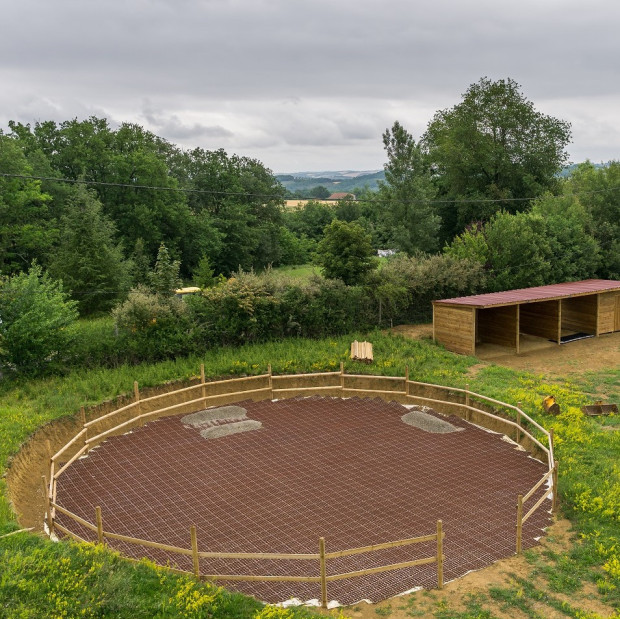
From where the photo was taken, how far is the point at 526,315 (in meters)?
27.2

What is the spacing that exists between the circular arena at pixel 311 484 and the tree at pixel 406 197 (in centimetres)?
1856

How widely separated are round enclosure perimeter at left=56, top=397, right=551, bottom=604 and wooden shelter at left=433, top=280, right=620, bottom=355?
20.3 ft

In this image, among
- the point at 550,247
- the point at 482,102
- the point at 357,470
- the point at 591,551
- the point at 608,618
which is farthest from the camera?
the point at 482,102

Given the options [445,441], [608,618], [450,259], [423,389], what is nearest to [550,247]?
[450,259]

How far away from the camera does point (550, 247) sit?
30.4 metres

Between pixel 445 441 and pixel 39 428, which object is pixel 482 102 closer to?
pixel 445 441

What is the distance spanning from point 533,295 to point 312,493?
1525 centimetres

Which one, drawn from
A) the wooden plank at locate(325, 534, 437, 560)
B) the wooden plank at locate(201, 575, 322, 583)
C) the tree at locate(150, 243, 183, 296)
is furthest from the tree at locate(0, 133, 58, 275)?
the wooden plank at locate(325, 534, 437, 560)

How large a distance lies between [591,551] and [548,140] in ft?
128

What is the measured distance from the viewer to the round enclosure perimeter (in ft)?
34.4

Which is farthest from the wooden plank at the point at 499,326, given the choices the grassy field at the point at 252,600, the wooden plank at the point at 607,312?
the grassy field at the point at 252,600

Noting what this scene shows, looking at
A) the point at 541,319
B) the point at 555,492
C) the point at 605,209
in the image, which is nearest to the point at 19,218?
the point at 541,319

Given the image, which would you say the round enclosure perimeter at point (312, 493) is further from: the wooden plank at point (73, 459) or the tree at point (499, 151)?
the tree at point (499, 151)

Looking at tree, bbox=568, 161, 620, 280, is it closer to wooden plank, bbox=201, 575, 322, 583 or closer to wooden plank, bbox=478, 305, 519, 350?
wooden plank, bbox=478, 305, 519, 350
